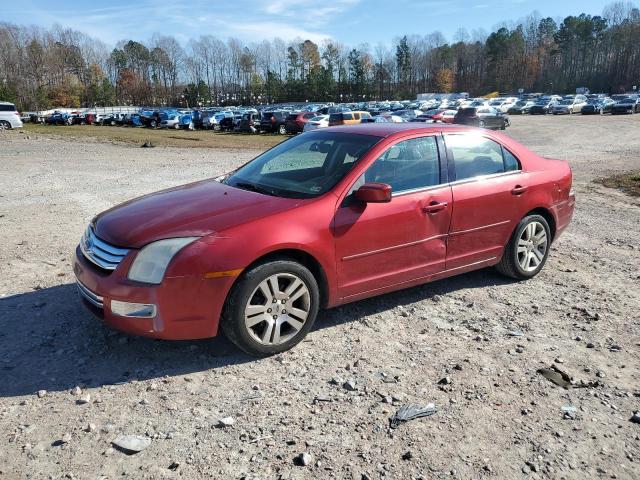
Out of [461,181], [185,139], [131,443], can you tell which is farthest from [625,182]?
[185,139]

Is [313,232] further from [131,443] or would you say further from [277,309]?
[131,443]

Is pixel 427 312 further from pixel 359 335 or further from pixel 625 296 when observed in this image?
pixel 625 296

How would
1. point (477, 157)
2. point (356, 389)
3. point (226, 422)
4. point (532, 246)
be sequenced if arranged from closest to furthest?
point (226, 422) → point (356, 389) → point (477, 157) → point (532, 246)

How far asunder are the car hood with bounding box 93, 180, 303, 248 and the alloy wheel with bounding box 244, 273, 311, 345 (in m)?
0.51

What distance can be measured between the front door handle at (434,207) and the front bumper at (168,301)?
1858 millimetres

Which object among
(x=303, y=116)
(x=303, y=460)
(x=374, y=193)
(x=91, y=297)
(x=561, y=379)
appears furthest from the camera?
(x=303, y=116)

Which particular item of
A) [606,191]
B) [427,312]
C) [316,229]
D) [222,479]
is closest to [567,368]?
[427,312]

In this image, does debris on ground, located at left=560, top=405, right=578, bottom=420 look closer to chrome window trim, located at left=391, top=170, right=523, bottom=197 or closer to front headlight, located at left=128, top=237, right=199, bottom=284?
chrome window trim, located at left=391, top=170, right=523, bottom=197

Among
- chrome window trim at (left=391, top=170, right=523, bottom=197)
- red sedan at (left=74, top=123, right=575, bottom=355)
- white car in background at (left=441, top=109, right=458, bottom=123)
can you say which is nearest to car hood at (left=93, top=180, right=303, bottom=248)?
red sedan at (left=74, top=123, right=575, bottom=355)

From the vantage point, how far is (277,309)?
385cm

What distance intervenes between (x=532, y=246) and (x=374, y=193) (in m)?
2.34

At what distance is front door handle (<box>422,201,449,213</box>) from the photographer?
4.54m

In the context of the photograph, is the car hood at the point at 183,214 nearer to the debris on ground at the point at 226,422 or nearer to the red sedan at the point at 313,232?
the red sedan at the point at 313,232

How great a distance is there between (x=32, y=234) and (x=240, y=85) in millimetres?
143881
